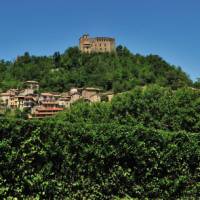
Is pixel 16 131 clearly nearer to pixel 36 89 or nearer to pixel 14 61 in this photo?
pixel 36 89

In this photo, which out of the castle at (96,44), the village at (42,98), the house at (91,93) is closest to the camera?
the village at (42,98)

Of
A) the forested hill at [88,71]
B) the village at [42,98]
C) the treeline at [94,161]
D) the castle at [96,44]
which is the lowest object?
the treeline at [94,161]

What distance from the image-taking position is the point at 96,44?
149250 millimetres

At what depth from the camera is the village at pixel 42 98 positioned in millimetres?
95438

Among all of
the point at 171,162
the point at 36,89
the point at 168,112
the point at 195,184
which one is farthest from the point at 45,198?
the point at 36,89

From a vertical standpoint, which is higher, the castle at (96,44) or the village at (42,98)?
the castle at (96,44)

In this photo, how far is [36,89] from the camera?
11112 centimetres

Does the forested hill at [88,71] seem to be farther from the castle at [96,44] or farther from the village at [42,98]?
the castle at [96,44]

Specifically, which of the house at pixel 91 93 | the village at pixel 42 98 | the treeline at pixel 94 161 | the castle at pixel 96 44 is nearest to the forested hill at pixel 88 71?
the house at pixel 91 93

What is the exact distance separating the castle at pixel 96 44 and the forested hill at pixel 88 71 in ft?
30.6

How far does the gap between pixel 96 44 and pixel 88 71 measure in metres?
32.1

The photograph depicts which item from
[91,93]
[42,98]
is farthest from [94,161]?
[42,98]

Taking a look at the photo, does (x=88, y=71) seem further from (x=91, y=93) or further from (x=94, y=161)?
(x=94, y=161)

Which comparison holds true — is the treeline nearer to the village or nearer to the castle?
the village
